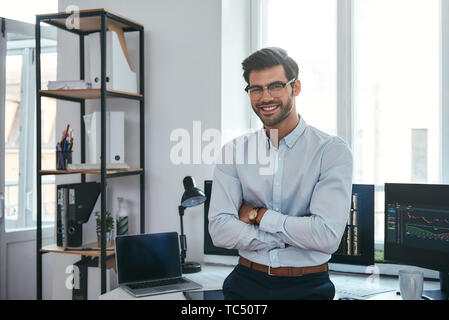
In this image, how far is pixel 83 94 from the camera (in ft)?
8.41

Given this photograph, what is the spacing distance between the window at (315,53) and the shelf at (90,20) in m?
0.88

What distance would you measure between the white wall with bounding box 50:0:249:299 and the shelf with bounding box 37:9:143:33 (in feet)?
0.53

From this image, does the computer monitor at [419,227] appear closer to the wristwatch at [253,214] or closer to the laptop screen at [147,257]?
the wristwatch at [253,214]

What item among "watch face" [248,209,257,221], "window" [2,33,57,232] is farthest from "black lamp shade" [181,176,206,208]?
"window" [2,33,57,232]

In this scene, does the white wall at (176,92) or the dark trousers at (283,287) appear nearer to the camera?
the dark trousers at (283,287)

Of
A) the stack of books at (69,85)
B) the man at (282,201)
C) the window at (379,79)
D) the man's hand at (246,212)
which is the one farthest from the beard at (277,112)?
the stack of books at (69,85)

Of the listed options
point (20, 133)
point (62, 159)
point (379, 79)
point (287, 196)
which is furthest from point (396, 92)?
point (20, 133)

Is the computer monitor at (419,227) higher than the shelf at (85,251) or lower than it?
higher

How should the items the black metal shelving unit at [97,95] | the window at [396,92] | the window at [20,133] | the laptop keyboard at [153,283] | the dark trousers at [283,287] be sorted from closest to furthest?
the dark trousers at [283,287]
the laptop keyboard at [153,283]
the black metal shelving unit at [97,95]
the window at [396,92]
the window at [20,133]

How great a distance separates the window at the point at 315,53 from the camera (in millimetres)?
2668

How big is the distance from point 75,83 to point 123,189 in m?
0.68

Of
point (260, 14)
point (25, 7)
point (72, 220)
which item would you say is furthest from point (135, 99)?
point (25, 7)

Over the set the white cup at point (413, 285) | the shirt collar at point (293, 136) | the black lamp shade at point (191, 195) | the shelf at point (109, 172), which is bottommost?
the white cup at point (413, 285)
